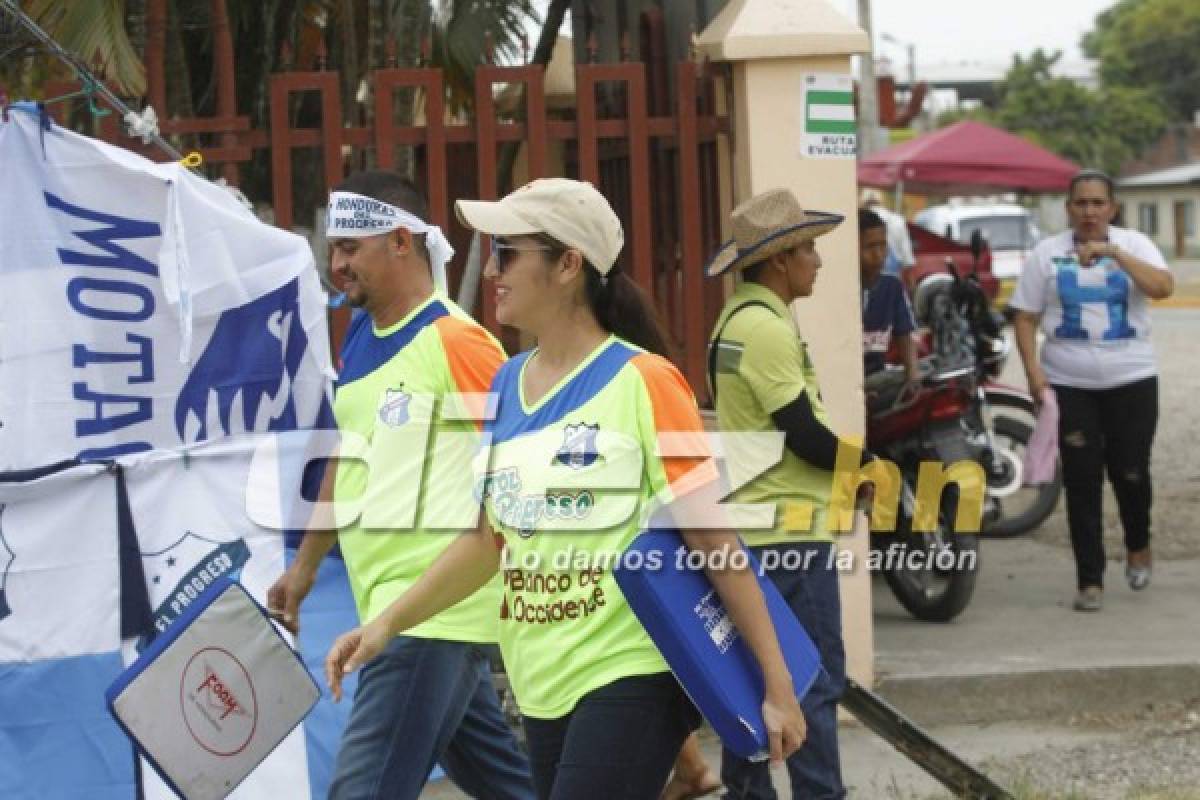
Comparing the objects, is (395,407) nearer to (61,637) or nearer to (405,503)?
(405,503)

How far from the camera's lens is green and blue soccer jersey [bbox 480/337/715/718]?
159 inches

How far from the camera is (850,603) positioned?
7.46 m

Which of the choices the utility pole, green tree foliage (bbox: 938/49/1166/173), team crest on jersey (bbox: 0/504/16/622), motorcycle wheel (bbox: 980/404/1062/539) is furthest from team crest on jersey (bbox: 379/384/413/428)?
green tree foliage (bbox: 938/49/1166/173)

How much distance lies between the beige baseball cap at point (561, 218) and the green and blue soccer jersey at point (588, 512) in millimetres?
235

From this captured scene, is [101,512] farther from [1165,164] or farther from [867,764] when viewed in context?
[1165,164]

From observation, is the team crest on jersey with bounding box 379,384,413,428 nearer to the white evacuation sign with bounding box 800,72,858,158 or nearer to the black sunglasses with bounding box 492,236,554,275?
the black sunglasses with bounding box 492,236,554,275

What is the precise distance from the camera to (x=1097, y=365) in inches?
342

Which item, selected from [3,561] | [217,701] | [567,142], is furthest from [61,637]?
[567,142]

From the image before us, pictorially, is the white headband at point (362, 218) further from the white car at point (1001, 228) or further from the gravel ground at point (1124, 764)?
the white car at point (1001, 228)

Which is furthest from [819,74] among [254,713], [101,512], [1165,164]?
[1165,164]

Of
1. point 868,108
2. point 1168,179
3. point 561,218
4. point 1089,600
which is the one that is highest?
point 1168,179

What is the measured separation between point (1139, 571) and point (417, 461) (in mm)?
4958

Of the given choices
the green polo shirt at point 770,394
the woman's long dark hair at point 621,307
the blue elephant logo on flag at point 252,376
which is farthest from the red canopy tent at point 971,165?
the woman's long dark hair at point 621,307

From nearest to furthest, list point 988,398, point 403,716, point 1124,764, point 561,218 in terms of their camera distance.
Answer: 1. point 561,218
2. point 403,716
3. point 1124,764
4. point 988,398
